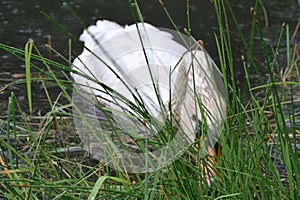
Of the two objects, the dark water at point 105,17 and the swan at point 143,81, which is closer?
the swan at point 143,81

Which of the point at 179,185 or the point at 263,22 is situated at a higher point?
the point at 263,22

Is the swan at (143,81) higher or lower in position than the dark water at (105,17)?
lower

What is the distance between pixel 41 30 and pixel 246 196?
124 inches

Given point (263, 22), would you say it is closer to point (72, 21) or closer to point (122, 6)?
point (122, 6)

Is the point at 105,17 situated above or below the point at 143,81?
above

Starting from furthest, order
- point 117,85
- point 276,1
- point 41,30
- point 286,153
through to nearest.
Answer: point 276,1 → point 41,30 → point 117,85 → point 286,153

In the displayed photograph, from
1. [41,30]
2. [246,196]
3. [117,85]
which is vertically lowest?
[246,196]

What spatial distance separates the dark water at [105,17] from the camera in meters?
4.18

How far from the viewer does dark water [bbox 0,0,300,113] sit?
13.7 ft

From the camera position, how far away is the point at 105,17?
15.5 ft

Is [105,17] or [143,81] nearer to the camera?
[143,81]

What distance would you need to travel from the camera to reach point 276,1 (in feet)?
17.2

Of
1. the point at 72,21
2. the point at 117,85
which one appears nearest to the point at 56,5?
the point at 72,21

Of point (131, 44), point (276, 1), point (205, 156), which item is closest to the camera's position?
point (205, 156)
